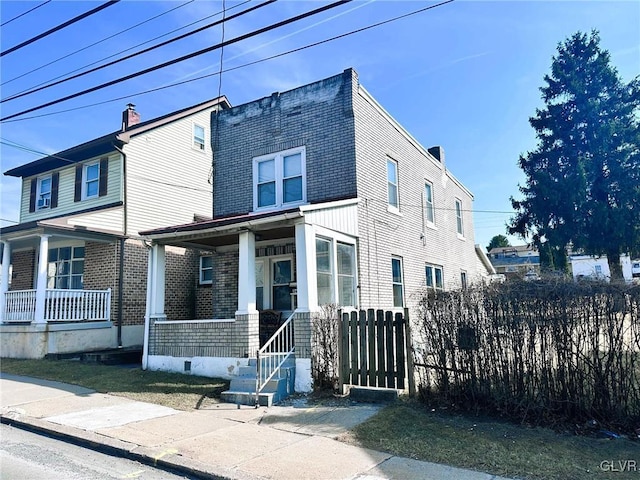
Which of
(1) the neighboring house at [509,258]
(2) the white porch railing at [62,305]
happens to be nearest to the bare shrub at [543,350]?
(2) the white porch railing at [62,305]

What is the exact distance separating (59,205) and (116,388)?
42.1 feet

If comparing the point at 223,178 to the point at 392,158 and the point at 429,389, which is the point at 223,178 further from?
the point at 429,389

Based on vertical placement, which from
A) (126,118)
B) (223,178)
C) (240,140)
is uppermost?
(126,118)

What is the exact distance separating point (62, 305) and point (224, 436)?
1058cm

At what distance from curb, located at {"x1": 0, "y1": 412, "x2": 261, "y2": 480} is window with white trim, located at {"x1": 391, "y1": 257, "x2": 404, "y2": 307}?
29.6 ft

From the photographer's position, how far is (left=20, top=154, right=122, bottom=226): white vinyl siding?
16.9m

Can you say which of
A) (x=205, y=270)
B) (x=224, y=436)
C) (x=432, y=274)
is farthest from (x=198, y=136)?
(x=224, y=436)

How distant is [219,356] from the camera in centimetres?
987

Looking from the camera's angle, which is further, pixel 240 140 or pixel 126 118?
pixel 126 118

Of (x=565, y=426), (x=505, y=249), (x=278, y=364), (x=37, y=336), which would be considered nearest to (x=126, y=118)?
(x=37, y=336)

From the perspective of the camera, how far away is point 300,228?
9.12 m

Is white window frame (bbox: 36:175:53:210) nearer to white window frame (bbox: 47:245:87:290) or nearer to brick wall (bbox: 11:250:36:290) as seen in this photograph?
brick wall (bbox: 11:250:36:290)

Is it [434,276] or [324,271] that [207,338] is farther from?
[434,276]

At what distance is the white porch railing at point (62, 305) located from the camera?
14.0 m
